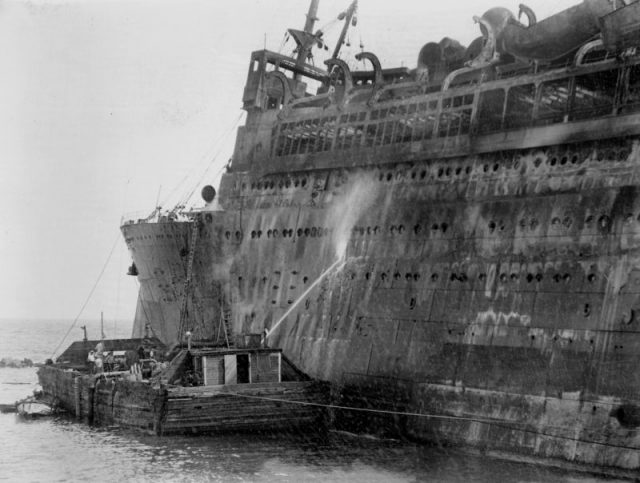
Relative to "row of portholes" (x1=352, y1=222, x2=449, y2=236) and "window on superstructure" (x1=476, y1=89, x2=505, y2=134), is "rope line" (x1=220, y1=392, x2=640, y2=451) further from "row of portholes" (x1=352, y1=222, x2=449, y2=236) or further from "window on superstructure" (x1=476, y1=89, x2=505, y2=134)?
"window on superstructure" (x1=476, y1=89, x2=505, y2=134)

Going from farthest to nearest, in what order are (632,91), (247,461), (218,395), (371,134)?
(371,134) < (218,395) < (247,461) < (632,91)

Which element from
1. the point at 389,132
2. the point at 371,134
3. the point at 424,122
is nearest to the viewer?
the point at 424,122

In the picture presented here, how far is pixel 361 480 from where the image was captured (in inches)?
597

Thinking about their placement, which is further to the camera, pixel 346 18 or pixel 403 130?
pixel 346 18

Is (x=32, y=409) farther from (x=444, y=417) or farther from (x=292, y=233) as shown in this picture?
(x=444, y=417)

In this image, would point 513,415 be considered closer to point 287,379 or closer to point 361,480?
point 361,480

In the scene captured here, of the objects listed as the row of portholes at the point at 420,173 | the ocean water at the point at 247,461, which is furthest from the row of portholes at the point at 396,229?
the ocean water at the point at 247,461

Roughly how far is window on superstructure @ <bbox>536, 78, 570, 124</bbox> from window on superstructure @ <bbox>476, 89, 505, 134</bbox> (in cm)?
103

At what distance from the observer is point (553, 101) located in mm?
18703

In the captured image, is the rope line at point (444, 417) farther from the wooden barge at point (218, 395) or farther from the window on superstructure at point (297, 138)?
the window on superstructure at point (297, 138)

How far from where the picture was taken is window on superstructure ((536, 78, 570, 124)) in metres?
17.5

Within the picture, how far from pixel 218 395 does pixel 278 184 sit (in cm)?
765

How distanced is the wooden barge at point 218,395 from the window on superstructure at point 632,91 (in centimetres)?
1014

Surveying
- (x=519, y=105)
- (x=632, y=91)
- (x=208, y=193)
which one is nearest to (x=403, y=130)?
(x=519, y=105)
